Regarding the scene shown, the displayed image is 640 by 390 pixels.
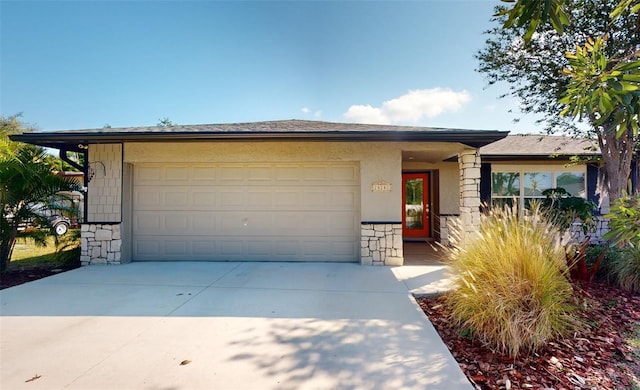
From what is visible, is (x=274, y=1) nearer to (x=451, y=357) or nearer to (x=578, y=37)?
(x=578, y=37)

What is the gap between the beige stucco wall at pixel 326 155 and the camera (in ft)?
22.2

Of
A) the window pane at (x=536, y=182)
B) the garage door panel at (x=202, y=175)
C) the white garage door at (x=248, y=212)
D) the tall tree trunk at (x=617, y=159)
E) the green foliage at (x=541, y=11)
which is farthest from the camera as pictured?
the window pane at (x=536, y=182)

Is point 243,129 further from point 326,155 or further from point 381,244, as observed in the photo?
point 381,244

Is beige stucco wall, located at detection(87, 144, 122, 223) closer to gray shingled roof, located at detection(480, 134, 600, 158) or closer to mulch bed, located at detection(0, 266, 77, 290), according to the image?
mulch bed, located at detection(0, 266, 77, 290)

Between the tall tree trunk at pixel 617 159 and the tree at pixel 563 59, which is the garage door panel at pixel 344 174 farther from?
the tall tree trunk at pixel 617 159

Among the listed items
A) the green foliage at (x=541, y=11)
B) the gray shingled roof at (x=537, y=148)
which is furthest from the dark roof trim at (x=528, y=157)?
the green foliage at (x=541, y=11)

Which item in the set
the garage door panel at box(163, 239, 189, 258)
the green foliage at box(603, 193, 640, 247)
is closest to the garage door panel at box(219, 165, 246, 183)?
the garage door panel at box(163, 239, 189, 258)

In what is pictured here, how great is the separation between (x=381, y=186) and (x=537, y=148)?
7.07 metres

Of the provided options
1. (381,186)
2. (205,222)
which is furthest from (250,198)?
(381,186)

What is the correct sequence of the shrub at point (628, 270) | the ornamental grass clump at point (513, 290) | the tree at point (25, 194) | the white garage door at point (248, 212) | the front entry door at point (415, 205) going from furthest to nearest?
the front entry door at point (415, 205)
the white garage door at point (248, 212)
the tree at point (25, 194)
the shrub at point (628, 270)
the ornamental grass clump at point (513, 290)

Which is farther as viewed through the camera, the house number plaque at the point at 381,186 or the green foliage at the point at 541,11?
the house number plaque at the point at 381,186

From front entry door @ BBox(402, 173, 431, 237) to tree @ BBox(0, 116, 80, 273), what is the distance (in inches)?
396

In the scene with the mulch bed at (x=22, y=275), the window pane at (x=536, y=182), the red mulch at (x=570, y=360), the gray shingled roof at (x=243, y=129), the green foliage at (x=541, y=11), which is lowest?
the mulch bed at (x=22, y=275)

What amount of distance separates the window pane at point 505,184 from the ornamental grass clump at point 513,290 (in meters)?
7.33
